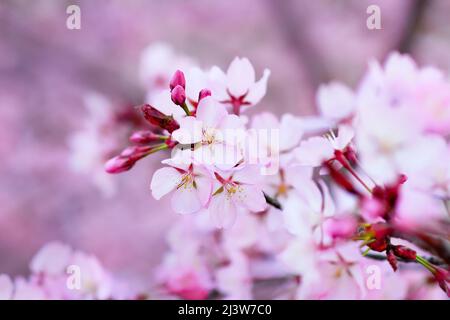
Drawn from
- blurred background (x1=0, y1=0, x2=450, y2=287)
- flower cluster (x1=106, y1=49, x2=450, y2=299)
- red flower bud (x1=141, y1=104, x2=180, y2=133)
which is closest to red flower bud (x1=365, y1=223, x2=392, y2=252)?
flower cluster (x1=106, y1=49, x2=450, y2=299)

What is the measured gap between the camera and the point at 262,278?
86 cm

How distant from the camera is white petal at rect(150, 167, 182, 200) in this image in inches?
20.0

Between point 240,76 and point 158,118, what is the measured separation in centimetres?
10

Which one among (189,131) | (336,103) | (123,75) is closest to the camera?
(189,131)

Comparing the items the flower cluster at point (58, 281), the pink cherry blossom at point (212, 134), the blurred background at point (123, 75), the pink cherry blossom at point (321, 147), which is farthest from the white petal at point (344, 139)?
the blurred background at point (123, 75)

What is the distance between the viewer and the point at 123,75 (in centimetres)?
132

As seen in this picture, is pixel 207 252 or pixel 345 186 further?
pixel 207 252

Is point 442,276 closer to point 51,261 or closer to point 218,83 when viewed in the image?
point 218,83

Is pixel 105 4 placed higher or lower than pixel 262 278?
higher

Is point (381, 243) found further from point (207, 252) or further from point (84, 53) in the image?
point (84, 53)

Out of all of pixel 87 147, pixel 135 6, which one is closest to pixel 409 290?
pixel 87 147

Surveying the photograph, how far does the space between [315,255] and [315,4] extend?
89cm

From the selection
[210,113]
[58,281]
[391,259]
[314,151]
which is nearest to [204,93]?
[210,113]

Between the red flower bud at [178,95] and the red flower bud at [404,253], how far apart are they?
9.7 inches
